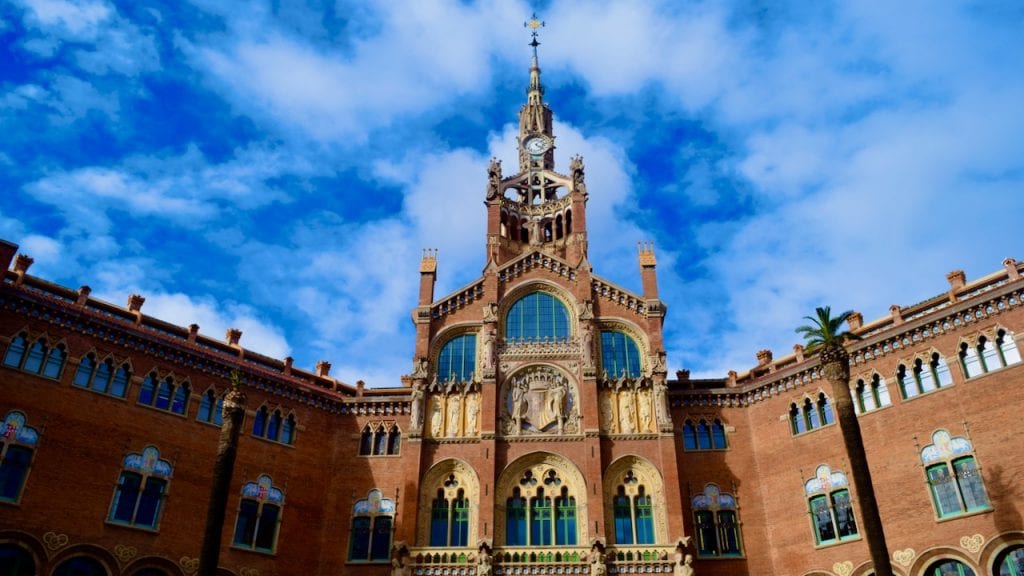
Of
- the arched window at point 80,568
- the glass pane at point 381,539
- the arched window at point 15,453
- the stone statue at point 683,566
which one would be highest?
the arched window at point 15,453

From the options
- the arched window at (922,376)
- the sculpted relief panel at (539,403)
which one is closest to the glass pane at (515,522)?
the sculpted relief panel at (539,403)

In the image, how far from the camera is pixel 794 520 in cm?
3859

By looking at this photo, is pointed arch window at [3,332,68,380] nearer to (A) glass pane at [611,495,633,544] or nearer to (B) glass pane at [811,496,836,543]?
(A) glass pane at [611,495,633,544]

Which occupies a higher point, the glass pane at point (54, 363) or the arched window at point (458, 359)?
the arched window at point (458, 359)

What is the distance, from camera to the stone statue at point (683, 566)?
119 ft

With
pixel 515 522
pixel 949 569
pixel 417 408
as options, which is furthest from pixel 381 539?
pixel 949 569

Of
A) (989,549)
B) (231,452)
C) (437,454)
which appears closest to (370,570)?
(437,454)

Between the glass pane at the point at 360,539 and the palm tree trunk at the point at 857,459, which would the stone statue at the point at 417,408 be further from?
the palm tree trunk at the point at 857,459

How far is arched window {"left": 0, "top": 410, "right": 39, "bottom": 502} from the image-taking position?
31.8m

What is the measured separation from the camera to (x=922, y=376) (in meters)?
36.1

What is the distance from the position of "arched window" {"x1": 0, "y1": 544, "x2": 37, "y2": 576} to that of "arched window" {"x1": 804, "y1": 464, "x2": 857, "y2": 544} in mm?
34496

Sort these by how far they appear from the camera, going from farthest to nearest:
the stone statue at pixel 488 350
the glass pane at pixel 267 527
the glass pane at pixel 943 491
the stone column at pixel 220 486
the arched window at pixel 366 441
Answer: the arched window at pixel 366 441 < the stone statue at pixel 488 350 < the glass pane at pixel 267 527 < the glass pane at pixel 943 491 < the stone column at pixel 220 486

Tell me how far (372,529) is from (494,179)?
24967 mm

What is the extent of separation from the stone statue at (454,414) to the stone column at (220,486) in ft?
38.7
